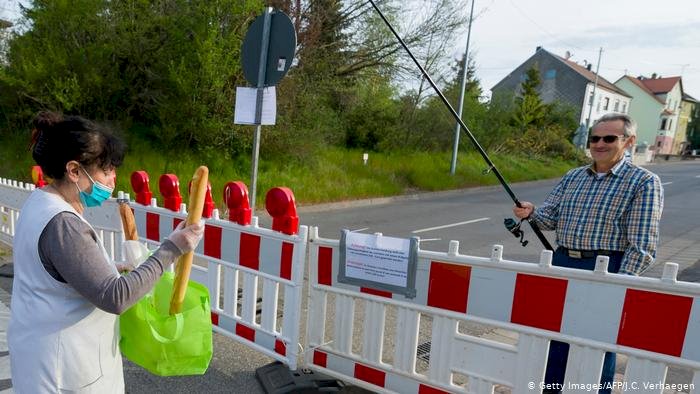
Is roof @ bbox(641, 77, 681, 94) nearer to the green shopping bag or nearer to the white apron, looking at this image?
the green shopping bag

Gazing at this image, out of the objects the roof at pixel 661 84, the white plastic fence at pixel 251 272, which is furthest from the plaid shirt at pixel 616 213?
the roof at pixel 661 84

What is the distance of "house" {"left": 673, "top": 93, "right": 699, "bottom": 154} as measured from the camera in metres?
65.9

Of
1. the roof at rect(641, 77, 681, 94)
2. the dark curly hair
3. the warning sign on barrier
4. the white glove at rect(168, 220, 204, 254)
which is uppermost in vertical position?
the roof at rect(641, 77, 681, 94)

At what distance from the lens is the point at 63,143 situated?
145 cm

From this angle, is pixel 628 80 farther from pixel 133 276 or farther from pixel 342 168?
Result: pixel 133 276

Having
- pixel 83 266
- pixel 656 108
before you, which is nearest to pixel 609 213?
pixel 83 266

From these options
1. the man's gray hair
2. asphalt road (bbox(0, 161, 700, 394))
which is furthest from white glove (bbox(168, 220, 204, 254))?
the man's gray hair

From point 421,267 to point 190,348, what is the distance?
126cm

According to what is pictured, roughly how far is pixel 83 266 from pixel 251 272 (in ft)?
5.68

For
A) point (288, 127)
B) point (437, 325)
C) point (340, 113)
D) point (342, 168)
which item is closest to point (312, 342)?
point (437, 325)

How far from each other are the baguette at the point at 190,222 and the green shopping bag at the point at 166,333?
0.05 meters

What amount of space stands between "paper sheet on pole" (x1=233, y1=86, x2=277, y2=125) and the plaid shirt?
98.1 inches

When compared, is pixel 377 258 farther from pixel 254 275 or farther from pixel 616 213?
pixel 616 213

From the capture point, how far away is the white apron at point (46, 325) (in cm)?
144
